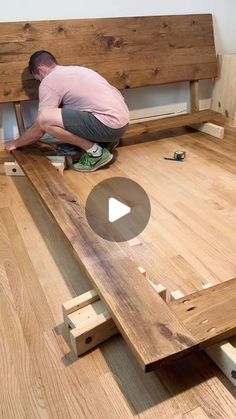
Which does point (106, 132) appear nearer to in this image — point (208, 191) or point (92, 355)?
point (208, 191)

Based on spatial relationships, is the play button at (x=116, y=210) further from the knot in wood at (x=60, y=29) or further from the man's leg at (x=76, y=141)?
the knot in wood at (x=60, y=29)

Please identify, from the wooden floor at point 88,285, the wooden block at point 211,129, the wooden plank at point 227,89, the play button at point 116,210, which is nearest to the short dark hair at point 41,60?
the wooden floor at point 88,285

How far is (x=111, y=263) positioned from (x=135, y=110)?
220 centimetres

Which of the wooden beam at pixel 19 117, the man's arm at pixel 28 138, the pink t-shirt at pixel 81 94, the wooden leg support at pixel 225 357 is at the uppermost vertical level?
the pink t-shirt at pixel 81 94

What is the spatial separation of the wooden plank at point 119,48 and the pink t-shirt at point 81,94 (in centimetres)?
42

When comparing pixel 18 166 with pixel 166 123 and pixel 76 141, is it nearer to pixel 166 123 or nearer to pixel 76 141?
pixel 76 141

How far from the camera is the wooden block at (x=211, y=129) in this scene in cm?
297

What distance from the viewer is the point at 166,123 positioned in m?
2.85

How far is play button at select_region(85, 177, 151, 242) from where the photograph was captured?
5.83 feet

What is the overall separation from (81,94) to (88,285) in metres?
1.27

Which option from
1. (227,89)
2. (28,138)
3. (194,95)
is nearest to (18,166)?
(28,138)

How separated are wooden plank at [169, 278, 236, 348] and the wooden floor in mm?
166

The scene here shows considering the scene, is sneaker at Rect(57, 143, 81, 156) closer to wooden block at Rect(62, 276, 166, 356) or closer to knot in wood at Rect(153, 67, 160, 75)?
knot in wood at Rect(153, 67, 160, 75)

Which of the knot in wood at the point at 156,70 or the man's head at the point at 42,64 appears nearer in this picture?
the man's head at the point at 42,64
